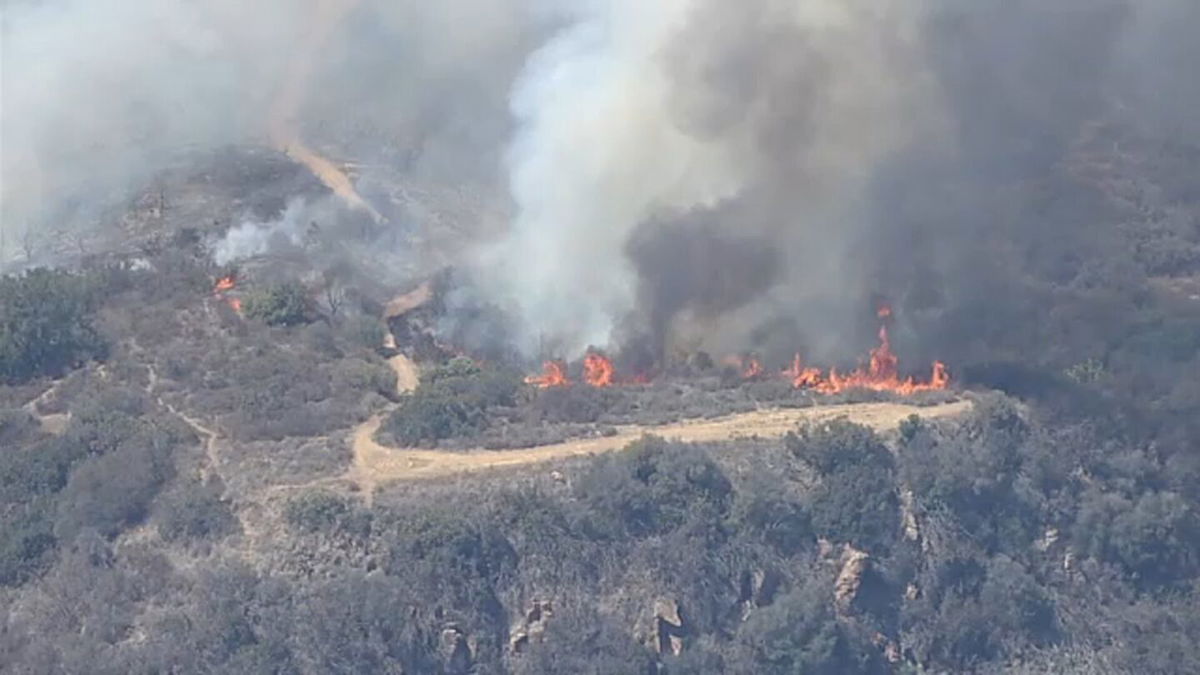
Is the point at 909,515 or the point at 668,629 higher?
the point at 909,515

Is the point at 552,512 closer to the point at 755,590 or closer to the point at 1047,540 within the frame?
the point at 755,590

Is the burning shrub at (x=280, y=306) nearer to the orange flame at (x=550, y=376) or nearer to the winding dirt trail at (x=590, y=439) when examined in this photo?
the winding dirt trail at (x=590, y=439)

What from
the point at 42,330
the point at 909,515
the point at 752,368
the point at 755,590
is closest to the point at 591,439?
the point at 755,590

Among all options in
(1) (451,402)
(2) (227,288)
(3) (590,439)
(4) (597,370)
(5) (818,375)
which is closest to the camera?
(3) (590,439)

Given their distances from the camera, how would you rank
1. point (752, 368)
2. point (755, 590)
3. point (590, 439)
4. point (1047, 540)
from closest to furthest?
point (755, 590) → point (590, 439) → point (1047, 540) → point (752, 368)

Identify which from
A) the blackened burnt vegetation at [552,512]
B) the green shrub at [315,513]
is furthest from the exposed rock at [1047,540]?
the green shrub at [315,513]

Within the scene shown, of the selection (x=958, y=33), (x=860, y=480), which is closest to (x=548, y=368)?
(x=860, y=480)

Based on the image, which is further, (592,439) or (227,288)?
(227,288)
